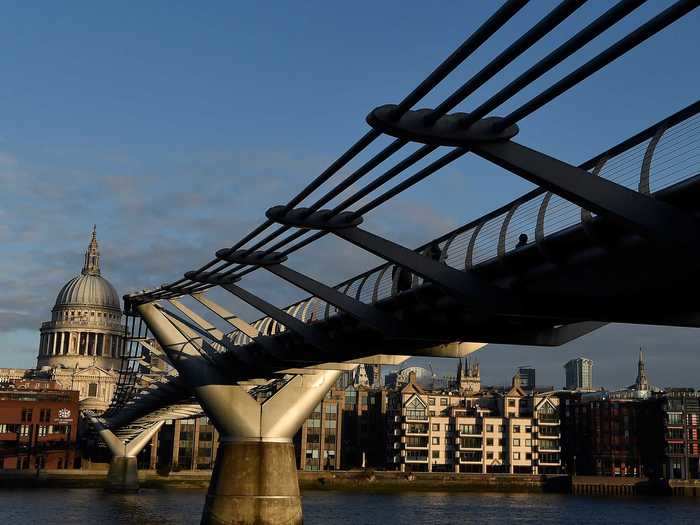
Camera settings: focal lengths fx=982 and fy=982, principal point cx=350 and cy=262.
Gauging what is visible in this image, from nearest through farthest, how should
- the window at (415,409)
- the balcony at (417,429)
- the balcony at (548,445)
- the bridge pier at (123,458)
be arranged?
the bridge pier at (123,458)
the balcony at (417,429)
the window at (415,409)
the balcony at (548,445)

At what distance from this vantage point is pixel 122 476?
94062 millimetres

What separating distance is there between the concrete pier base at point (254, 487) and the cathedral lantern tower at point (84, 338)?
139 metres

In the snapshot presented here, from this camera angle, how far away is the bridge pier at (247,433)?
39.1m

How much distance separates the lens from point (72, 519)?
58.5 metres

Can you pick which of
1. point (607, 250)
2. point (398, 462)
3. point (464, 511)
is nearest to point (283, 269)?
point (607, 250)

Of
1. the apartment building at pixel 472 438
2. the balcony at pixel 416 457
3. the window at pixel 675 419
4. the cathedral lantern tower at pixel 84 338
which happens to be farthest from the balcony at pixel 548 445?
the cathedral lantern tower at pixel 84 338

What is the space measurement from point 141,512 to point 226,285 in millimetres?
35657

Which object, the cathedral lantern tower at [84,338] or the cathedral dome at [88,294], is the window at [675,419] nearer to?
the cathedral lantern tower at [84,338]

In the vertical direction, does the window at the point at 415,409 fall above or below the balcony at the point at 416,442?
above

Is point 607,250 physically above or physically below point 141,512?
above

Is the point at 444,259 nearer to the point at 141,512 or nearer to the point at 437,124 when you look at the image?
the point at 437,124

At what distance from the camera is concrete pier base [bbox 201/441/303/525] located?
1528 inches

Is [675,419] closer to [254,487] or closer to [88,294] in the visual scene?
[254,487]

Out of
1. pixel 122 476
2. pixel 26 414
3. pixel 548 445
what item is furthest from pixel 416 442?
pixel 26 414
